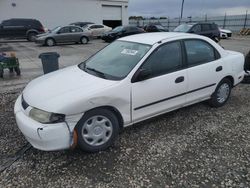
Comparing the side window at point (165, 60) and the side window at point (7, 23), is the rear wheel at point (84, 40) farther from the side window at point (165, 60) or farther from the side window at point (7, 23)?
the side window at point (165, 60)

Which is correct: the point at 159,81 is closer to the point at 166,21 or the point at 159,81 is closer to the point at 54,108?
the point at 54,108

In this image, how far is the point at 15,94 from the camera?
222 inches

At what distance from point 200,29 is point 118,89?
43.6ft

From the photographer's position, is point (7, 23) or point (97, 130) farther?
point (7, 23)

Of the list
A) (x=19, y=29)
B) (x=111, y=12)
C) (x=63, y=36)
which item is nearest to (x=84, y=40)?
(x=63, y=36)

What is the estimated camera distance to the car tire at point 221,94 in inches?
178

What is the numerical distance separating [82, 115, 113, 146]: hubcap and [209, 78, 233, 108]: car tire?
7.64 feet

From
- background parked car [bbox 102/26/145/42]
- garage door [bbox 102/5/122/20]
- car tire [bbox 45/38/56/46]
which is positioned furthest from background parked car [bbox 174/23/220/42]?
garage door [bbox 102/5/122/20]

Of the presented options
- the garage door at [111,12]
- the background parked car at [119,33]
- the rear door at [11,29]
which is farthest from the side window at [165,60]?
the garage door at [111,12]

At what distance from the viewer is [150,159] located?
3062 millimetres

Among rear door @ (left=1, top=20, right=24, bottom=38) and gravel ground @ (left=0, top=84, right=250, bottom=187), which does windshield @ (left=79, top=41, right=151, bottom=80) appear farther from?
rear door @ (left=1, top=20, right=24, bottom=38)

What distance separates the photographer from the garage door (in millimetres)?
29438

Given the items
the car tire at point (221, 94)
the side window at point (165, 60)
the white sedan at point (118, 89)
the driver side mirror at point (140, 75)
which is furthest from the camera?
the car tire at point (221, 94)

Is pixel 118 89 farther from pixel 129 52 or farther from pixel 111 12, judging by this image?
pixel 111 12
